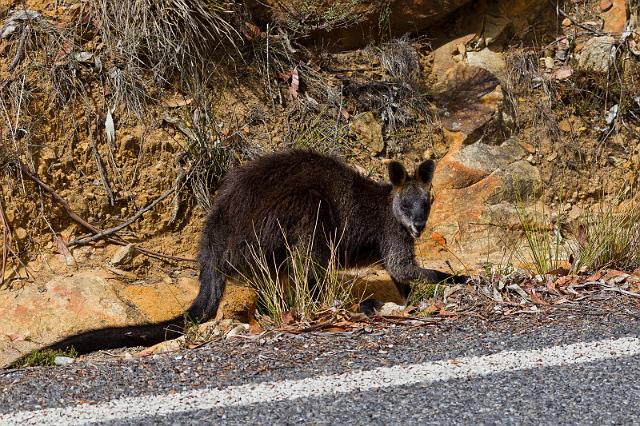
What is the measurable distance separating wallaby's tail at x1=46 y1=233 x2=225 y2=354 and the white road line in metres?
1.96

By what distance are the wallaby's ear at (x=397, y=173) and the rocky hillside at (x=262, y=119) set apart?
1015 mm

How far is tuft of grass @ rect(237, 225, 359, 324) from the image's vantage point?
5742 mm

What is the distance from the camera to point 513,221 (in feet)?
28.5

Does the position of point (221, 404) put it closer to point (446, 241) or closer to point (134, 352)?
point (134, 352)

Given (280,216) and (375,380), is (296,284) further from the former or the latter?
(375,380)

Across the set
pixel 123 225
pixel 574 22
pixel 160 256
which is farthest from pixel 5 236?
pixel 574 22

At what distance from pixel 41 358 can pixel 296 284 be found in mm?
1703

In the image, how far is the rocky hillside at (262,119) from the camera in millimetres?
7402

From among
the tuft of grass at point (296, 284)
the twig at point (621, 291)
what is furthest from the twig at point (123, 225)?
the twig at point (621, 291)

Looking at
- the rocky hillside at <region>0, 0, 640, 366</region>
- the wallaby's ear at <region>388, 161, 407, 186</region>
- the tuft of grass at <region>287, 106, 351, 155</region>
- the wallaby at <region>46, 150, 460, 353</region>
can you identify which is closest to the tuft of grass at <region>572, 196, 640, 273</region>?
the rocky hillside at <region>0, 0, 640, 366</region>

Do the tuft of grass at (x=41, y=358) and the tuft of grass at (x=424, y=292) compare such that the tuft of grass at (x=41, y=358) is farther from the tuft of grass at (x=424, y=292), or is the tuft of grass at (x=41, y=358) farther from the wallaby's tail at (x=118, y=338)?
the tuft of grass at (x=424, y=292)

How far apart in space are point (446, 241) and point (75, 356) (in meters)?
3.96

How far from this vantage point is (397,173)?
24.7 feet

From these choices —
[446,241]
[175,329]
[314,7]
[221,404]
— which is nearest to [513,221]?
[446,241]
